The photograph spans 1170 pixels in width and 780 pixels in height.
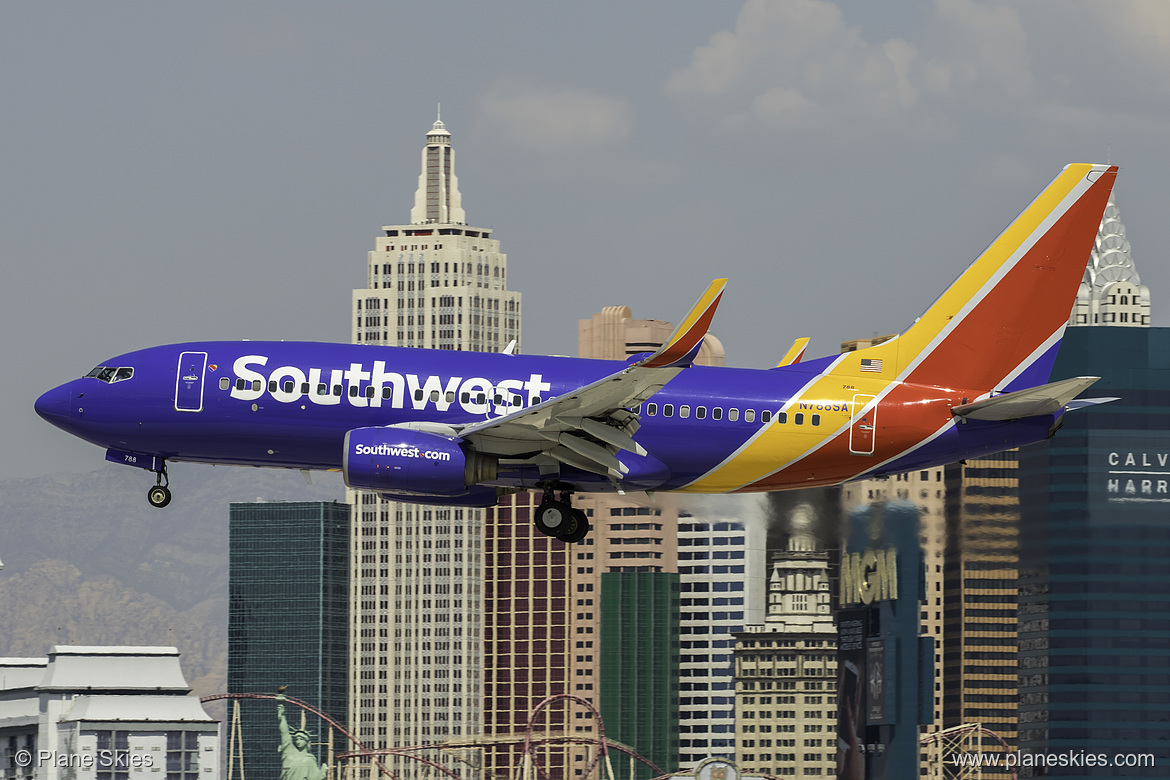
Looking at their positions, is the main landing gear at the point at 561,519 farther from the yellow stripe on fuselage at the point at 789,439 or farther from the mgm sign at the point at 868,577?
the mgm sign at the point at 868,577

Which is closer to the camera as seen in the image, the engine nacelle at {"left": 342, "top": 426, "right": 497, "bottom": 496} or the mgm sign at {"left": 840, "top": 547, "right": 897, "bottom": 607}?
the engine nacelle at {"left": 342, "top": 426, "right": 497, "bottom": 496}

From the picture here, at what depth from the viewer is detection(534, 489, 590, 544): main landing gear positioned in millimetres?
51531

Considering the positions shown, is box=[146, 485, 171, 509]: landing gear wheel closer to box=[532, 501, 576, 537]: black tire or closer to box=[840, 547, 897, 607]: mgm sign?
box=[532, 501, 576, 537]: black tire

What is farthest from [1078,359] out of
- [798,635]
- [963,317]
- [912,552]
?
[963,317]

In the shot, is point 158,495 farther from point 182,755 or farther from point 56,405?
point 182,755

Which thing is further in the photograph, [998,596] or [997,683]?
[997,683]

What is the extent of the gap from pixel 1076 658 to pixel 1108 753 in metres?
9.02

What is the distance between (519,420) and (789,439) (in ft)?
23.7

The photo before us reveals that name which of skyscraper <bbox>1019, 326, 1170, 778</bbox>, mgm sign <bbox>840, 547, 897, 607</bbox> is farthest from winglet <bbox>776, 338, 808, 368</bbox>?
skyscraper <bbox>1019, 326, 1170, 778</bbox>

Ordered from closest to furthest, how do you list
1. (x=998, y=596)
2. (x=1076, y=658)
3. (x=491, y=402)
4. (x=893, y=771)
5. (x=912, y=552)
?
1. (x=491, y=402)
2. (x=912, y=552)
3. (x=998, y=596)
4. (x=1076, y=658)
5. (x=893, y=771)

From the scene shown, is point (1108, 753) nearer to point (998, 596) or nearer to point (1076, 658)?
point (1076, 658)

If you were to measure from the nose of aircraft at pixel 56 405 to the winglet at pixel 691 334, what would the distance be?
53.2ft

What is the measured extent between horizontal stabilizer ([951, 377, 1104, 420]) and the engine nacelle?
13228 millimetres

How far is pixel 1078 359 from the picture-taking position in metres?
170
